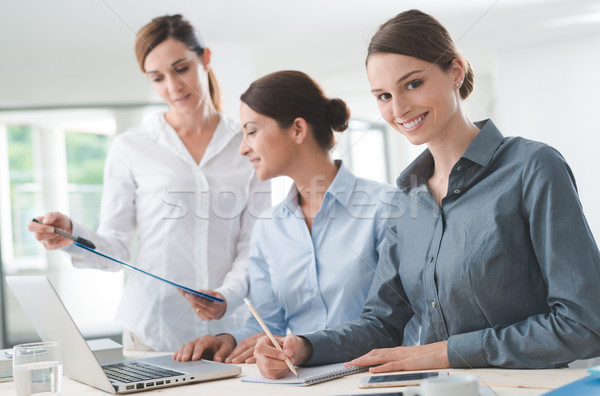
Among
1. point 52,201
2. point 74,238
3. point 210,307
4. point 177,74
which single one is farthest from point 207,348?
point 52,201

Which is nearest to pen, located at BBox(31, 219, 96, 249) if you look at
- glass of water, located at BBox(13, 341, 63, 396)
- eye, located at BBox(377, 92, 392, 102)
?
glass of water, located at BBox(13, 341, 63, 396)

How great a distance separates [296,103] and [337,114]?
147mm

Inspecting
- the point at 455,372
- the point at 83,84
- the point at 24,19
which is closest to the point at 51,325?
the point at 455,372

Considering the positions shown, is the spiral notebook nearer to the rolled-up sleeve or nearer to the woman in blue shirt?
the woman in blue shirt

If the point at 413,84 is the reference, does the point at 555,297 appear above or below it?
below

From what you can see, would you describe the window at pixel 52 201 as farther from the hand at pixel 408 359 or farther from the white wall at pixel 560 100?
the hand at pixel 408 359

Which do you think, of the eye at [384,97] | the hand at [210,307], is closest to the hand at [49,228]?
the hand at [210,307]

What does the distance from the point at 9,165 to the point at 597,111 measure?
5.10 m

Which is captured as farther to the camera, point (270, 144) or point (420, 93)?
point (270, 144)

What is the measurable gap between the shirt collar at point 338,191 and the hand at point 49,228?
2.10ft

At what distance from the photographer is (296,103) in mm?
1860

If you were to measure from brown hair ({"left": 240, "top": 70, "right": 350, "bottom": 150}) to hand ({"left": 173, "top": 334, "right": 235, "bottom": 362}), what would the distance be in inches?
27.2

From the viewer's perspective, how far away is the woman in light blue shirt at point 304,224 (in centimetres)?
163

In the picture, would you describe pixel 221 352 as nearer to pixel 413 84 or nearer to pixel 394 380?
pixel 394 380
